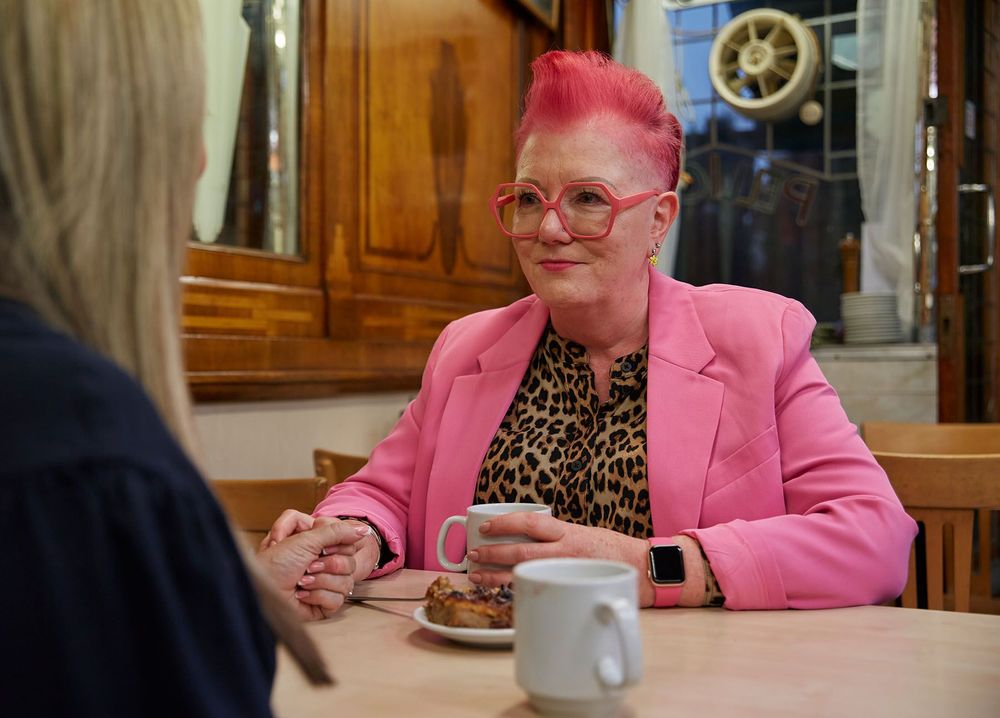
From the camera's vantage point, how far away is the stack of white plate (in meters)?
5.05

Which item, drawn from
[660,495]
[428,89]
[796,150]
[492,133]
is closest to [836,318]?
[796,150]

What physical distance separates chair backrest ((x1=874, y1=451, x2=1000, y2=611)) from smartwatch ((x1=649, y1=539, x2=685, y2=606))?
70 centimetres

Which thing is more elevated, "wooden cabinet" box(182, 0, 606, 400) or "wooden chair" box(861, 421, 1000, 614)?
"wooden cabinet" box(182, 0, 606, 400)

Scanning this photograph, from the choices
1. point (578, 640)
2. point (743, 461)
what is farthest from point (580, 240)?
point (578, 640)

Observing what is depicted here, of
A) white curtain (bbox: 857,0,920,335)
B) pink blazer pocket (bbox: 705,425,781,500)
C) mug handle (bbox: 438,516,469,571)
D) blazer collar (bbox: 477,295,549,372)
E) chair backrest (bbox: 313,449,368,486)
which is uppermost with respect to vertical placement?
white curtain (bbox: 857,0,920,335)

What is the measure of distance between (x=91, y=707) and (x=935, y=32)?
15.0ft

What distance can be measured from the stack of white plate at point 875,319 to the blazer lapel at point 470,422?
3.67m

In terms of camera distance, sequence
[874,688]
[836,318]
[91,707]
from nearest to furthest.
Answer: [91,707], [874,688], [836,318]

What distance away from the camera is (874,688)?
3.02 feet

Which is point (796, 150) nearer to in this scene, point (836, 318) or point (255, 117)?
point (836, 318)

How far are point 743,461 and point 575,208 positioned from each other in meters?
0.50

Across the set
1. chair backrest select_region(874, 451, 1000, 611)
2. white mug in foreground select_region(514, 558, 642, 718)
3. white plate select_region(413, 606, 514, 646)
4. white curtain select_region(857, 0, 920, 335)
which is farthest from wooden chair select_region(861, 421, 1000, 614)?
white curtain select_region(857, 0, 920, 335)

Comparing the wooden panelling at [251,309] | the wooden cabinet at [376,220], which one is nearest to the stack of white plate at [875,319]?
the wooden cabinet at [376,220]

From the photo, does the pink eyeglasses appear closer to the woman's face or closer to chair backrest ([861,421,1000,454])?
the woman's face
